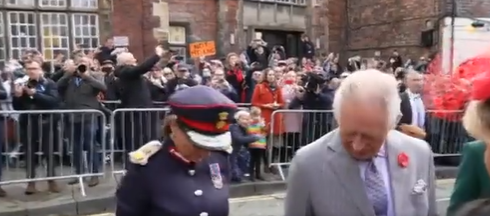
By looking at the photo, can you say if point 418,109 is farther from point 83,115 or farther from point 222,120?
point 222,120

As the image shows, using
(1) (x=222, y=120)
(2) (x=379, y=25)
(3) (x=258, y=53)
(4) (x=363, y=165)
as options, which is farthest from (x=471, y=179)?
(2) (x=379, y=25)

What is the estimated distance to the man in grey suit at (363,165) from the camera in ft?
9.78

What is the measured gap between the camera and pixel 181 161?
3.63 meters

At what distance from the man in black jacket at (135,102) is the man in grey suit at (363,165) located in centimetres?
748

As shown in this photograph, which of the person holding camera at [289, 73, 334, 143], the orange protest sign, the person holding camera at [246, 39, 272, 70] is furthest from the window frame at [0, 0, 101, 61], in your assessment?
the person holding camera at [289, 73, 334, 143]

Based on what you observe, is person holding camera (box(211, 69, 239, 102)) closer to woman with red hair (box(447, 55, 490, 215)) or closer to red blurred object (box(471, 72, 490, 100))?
woman with red hair (box(447, 55, 490, 215))

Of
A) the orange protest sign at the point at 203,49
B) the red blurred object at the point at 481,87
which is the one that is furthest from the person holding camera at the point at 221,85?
→ the red blurred object at the point at 481,87

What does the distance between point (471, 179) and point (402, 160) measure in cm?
29

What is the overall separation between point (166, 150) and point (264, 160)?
8.12 meters

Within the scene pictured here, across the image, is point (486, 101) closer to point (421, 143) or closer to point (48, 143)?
point (421, 143)

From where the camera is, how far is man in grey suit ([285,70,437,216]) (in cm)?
298

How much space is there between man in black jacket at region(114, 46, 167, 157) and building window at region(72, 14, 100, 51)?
9.43 m

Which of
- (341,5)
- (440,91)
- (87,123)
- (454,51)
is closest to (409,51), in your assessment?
(454,51)

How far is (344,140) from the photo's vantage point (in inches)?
121
